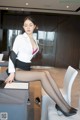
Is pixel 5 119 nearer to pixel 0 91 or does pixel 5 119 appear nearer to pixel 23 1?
pixel 0 91

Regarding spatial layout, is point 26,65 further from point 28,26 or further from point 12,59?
point 28,26

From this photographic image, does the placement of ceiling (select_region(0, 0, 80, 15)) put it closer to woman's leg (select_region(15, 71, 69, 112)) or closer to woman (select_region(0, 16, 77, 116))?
woman (select_region(0, 16, 77, 116))

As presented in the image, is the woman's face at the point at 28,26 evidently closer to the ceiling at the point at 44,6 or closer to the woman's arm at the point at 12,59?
the woman's arm at the point at 12,59

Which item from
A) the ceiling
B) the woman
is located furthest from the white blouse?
the ceiling

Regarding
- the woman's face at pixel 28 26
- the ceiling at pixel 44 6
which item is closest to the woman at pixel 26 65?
the woman's face at pixel 28 26

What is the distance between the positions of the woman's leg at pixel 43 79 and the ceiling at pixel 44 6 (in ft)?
16.3

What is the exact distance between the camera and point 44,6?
304 inches

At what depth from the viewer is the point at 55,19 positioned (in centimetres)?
896

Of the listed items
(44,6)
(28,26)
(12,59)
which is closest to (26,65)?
(12,59)

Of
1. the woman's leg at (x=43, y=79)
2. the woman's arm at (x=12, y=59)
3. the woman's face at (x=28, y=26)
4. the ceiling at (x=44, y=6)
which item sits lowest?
the woman's leg at (x=43, y=79)

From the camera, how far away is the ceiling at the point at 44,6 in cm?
691

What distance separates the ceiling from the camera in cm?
691

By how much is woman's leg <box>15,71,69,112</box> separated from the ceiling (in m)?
4.96

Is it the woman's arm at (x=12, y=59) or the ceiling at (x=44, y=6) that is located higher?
the ceiling at (x=44, y=6)
